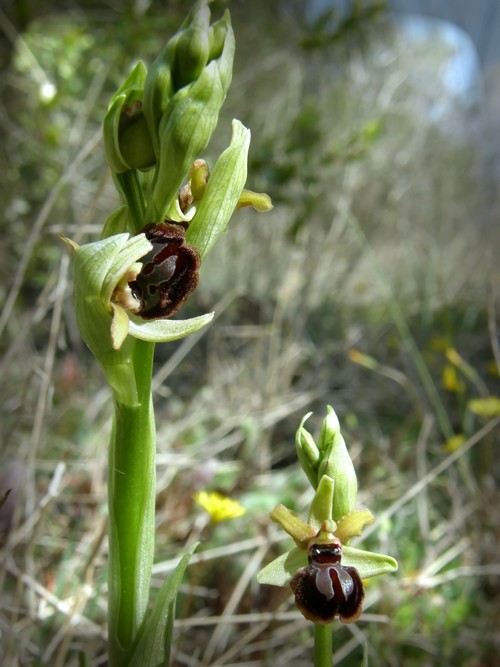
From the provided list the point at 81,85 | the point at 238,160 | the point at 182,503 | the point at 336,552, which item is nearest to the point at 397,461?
the point at 182,503

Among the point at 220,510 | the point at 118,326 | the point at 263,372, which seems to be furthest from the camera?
the point at 263,372

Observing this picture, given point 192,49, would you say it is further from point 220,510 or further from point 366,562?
point 220,510

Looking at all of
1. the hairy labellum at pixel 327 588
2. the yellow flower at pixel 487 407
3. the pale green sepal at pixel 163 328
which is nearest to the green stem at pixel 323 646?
the hairy labellum at pixel 327 588

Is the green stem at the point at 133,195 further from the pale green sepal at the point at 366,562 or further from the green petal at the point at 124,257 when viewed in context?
the pale green sepal at the point at 366,562

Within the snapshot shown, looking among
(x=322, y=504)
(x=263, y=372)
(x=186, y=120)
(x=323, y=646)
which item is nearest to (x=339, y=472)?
(x=322, y=504)

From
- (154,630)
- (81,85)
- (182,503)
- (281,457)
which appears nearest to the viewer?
(154,630)

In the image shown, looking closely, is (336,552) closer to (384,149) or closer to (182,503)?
(182,503)

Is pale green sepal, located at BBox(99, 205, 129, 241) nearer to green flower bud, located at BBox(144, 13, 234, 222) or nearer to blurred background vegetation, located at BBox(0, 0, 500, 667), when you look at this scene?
green flower bud, located at BBox(144, 13, 234, 222)
